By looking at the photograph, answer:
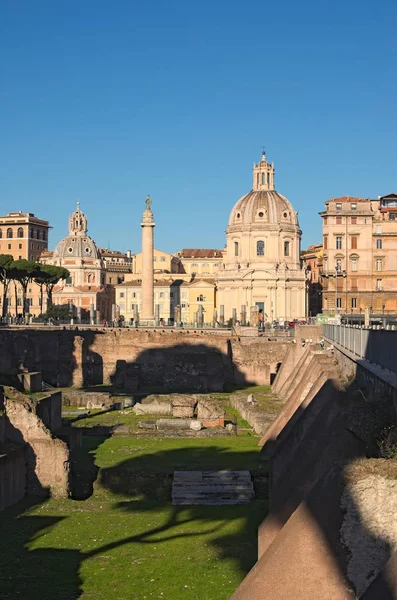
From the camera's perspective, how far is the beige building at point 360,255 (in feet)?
264

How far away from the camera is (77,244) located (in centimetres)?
12700

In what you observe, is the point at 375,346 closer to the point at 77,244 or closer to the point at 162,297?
the point at 162,297

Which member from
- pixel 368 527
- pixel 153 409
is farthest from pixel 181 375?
pixel 368 527

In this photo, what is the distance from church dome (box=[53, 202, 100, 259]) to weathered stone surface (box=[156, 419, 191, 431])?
3697 inches

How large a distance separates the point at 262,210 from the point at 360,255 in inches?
568

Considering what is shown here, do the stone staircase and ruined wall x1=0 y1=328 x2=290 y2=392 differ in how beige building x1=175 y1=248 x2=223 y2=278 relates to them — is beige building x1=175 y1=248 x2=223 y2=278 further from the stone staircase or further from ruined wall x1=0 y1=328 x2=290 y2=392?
the stone staircase

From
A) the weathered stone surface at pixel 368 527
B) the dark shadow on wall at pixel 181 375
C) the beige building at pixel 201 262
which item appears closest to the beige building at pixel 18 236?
the beige building at pixel 201 262

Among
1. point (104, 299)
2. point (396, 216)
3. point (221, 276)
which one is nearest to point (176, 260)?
point (104, 299)

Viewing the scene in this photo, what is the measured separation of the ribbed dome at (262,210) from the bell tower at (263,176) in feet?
4.75

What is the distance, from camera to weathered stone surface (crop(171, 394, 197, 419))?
35.7 m

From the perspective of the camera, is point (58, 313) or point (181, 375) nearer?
point (181, 375)

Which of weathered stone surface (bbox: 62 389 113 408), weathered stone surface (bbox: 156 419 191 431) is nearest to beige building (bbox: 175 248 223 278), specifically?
weathered stone surface (bbox: 62 389 113 408)

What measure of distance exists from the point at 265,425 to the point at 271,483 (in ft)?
35.7

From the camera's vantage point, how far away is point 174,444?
1118 inches
